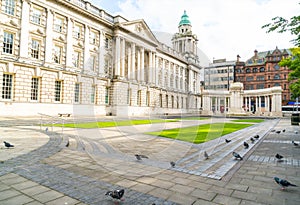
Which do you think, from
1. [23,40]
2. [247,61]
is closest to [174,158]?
[23,40]

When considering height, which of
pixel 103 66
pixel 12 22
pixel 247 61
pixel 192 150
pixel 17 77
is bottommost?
pixel 192 150

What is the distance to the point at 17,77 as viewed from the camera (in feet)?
71.0

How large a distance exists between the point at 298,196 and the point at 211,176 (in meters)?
1.72

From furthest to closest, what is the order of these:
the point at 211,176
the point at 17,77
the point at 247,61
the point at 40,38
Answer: the point at 247,61
the point at 40,38
the point at 17,77
the point at 211,176

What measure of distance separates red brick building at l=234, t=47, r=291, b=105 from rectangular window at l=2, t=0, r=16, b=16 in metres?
75.3

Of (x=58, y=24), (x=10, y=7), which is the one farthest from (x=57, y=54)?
(x=10, y=7)

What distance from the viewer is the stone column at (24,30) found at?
2238cm

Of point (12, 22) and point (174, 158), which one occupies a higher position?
point (12, 22)

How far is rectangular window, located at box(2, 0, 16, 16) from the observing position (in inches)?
841

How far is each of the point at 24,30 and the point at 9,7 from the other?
267 centimetres

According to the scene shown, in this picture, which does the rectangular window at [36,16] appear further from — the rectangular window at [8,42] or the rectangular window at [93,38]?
the rectangular window at [93,38]

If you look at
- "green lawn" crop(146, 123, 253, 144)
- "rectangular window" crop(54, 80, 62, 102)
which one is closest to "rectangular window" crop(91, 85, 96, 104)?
"rectangular window" crop(54, 80, 62, 102)

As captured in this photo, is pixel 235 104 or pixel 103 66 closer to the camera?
pixel 103 66

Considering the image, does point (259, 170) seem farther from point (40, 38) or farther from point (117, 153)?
point (40, 38)
